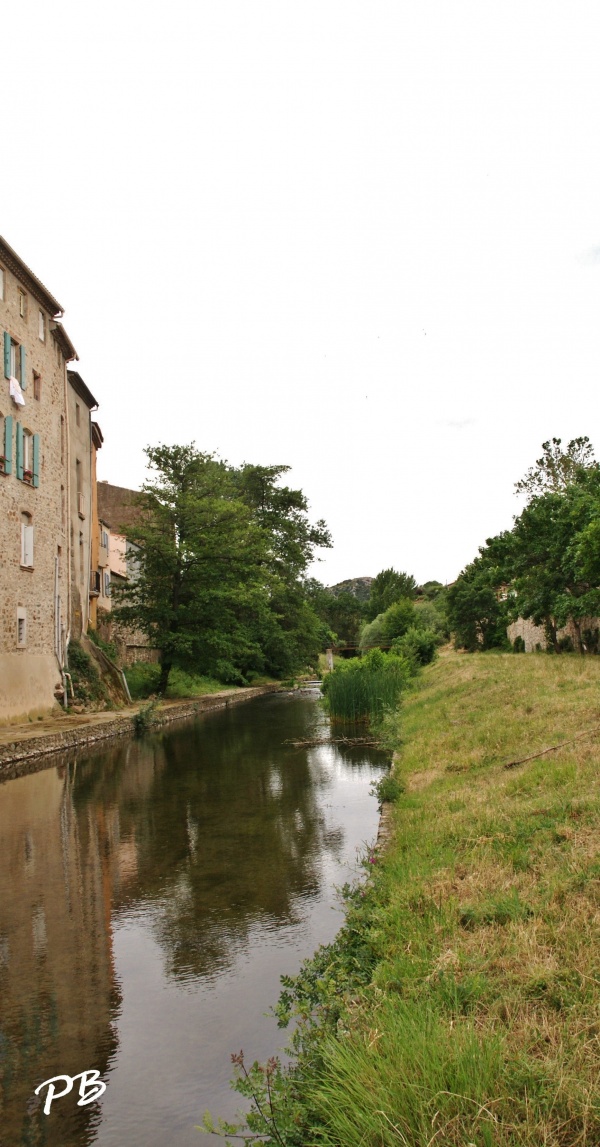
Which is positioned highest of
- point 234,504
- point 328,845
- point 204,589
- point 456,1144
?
point 234,504

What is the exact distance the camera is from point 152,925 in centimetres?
641

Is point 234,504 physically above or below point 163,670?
above

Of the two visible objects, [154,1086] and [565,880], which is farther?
[565,880]

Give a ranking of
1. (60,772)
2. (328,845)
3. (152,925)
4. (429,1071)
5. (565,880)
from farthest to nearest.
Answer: (60,772) < (328,845) < (152,925) < (565,880) < (429,1071)

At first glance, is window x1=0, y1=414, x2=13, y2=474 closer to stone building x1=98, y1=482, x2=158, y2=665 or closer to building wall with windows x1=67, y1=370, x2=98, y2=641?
building wall with windows x1=67, y1=370, x2=98, y2=641

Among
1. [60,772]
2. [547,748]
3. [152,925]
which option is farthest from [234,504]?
[152,925]

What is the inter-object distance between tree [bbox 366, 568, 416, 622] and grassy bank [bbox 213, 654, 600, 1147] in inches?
3489

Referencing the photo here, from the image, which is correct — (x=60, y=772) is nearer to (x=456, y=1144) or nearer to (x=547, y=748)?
(x=547, y=748)

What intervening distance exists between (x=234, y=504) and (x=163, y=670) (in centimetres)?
791

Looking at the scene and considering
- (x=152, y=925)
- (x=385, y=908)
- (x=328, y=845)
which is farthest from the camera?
(x=328, y=845)

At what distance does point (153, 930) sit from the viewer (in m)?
6.29

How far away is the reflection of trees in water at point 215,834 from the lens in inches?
255

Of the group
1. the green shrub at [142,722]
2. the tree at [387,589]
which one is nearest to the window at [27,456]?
the green shrub at [142,722]

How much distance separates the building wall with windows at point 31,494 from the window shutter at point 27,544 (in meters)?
0.03
